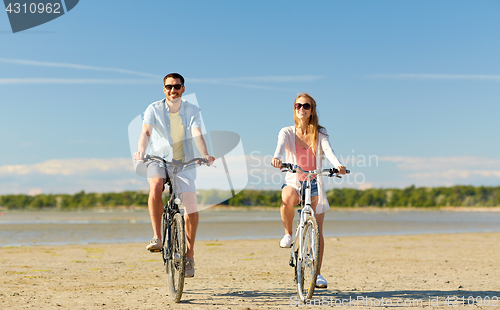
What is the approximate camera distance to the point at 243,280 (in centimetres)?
805

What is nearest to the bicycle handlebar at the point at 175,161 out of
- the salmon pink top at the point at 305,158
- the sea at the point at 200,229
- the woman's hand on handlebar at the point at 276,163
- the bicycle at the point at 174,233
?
the bicycle at the point at 174,233

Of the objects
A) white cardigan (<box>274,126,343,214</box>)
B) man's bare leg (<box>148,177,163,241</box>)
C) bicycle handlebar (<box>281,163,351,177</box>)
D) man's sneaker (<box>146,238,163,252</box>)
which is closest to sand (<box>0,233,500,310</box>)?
man's sneaker (<box>146,238,163,252</box>)

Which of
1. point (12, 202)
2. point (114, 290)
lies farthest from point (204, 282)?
point (12, 202)

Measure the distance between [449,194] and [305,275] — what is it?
310ft

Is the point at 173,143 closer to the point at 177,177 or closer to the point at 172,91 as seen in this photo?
the point at 177,177

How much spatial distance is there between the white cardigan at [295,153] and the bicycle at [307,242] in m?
0.19

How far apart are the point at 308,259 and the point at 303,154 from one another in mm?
1335

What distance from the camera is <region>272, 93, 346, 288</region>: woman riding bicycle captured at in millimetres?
6074

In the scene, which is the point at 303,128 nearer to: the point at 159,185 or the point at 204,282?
the point at 159,185

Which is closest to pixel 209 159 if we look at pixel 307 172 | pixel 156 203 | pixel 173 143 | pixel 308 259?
pixel 173 143

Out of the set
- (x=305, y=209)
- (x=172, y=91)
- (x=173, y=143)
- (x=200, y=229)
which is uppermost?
(x=172, y=91)

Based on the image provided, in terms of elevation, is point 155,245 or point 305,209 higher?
point 305,209

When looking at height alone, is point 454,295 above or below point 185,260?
below

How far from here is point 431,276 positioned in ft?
28.5
